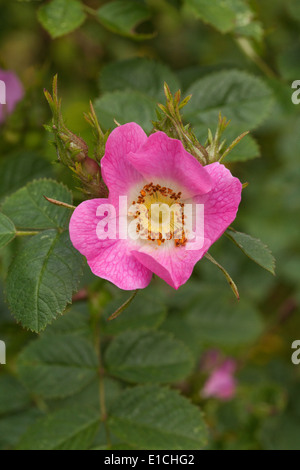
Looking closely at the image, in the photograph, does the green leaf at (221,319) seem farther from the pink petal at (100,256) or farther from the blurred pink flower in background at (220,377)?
the pink petal at (100,256)

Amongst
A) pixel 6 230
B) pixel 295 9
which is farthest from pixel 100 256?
pixel 295 9

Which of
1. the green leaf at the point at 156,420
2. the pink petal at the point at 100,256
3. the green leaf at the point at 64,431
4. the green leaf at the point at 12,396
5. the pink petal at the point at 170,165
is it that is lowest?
the green leaf at the point at 12,396

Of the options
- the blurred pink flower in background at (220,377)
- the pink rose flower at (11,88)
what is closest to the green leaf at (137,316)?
the blurred pink flower in background at (220,377)

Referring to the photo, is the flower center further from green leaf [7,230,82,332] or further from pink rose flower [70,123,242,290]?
green leaf [7,230,82,332]

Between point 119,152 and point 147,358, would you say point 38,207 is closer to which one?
point 119,152

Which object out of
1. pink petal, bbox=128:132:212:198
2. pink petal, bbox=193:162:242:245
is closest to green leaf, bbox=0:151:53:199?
pink petal, bbox=128:132:212:198
